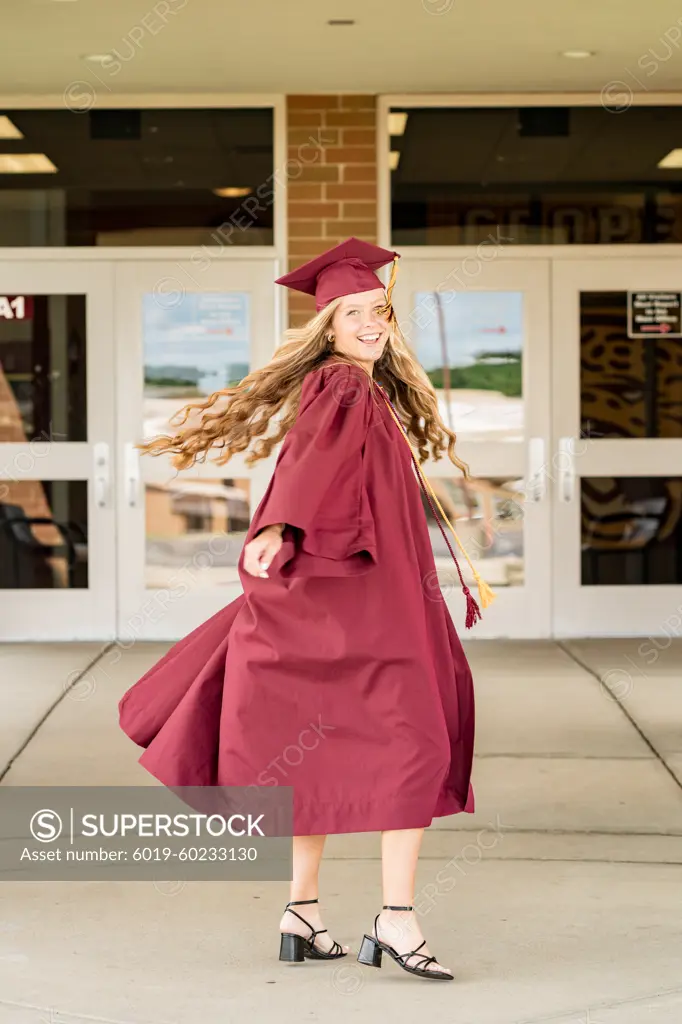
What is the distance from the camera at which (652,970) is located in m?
2.99

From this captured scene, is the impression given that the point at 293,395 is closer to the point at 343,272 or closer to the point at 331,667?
the point at 343,272

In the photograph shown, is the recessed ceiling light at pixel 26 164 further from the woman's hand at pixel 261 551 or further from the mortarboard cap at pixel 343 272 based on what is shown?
the woman's hand at pixel 261 551

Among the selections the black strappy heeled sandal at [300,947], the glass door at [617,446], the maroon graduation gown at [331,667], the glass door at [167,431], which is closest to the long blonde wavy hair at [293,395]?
the maroon graduation gown at [331,667]

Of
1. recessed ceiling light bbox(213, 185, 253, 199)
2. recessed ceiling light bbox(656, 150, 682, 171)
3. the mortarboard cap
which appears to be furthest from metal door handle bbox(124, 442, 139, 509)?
the mortarboard cap

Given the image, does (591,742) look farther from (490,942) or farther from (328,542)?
(328,542)

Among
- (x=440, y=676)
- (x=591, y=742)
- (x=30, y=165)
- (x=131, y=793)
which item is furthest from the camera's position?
(x=30, y=165)

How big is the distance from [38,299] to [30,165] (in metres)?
0.71

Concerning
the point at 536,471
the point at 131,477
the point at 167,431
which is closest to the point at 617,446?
the point at 536,471

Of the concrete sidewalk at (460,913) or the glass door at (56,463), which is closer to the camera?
the concrete sidewalk at (460,913)

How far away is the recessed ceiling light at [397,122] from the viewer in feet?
23.9

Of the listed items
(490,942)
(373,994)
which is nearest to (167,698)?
(373,994)

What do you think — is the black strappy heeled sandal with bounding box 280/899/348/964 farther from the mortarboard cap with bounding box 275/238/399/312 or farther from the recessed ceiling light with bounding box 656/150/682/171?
the recessed ceiling light with bounding box 656/150/682/171

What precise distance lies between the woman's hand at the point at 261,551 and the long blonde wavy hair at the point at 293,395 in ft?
1.24

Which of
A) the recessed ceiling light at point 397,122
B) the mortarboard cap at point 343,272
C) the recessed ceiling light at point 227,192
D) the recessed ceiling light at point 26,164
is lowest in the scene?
the mortarboard cap at point 343,272
